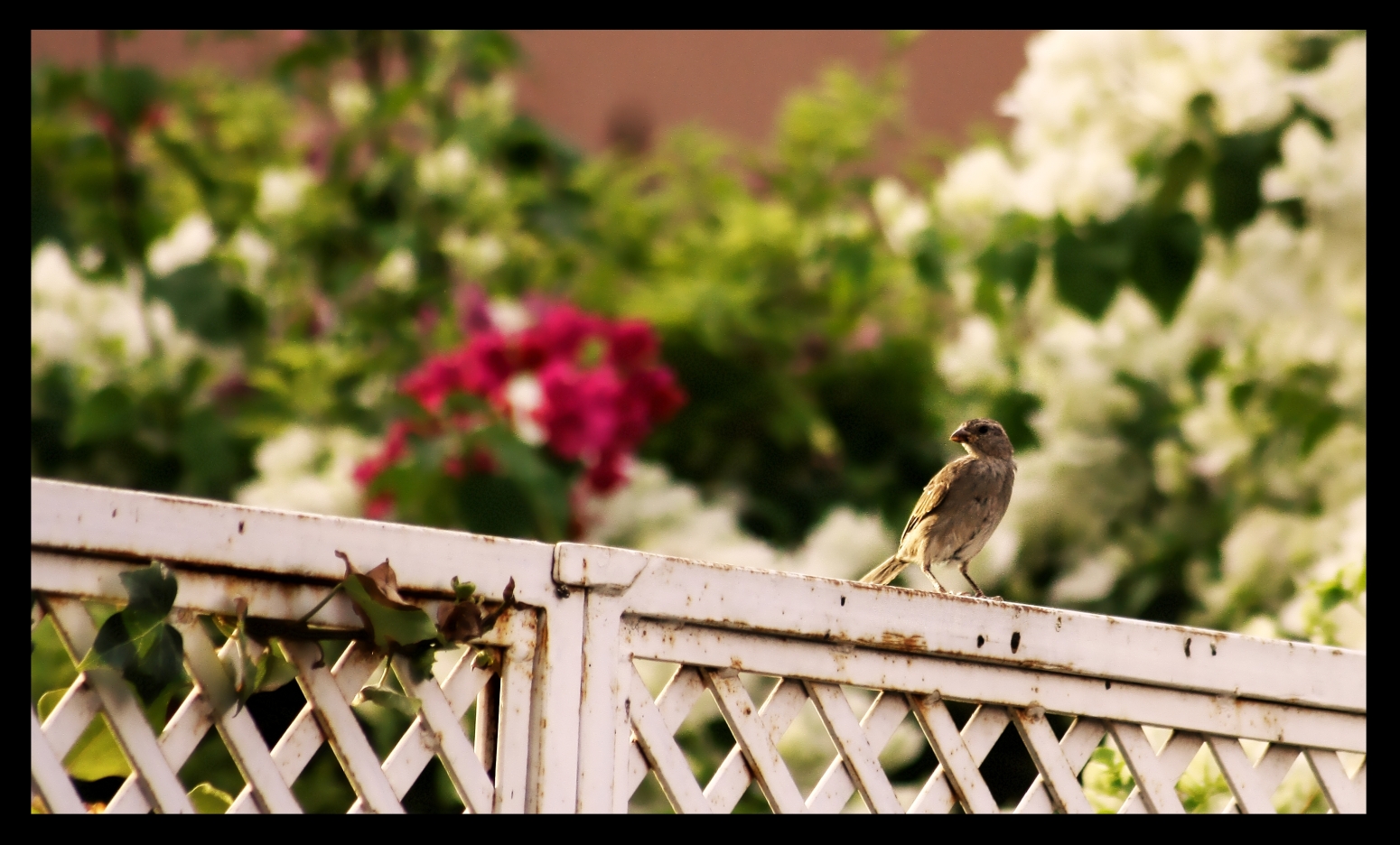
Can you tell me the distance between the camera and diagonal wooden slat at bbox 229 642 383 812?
4.04 ft

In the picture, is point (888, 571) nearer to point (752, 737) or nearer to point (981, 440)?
point (981, 440)

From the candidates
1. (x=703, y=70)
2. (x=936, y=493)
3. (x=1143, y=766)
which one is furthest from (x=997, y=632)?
(x=703, y=70)

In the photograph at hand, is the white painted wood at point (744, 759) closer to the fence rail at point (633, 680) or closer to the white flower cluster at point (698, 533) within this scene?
the fence rail at point (633, 680)

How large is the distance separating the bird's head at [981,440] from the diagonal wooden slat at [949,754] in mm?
895

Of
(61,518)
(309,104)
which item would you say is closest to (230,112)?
(309,104)

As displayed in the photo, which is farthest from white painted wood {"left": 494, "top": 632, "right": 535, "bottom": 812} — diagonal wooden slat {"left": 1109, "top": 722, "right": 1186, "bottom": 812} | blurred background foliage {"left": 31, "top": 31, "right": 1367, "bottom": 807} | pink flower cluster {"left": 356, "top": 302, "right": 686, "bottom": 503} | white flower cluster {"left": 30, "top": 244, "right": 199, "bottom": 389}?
white flower cluster {"left": 30, "top": 244, "right": 199, "bottom": 389}

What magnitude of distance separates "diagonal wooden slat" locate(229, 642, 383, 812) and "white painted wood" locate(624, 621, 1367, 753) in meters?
0.27

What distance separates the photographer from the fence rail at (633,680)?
118cm

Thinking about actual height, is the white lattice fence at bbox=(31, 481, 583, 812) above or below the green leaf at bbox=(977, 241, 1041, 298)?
below

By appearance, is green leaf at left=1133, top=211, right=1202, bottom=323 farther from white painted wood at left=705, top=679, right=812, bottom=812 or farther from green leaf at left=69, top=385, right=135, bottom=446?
green leaf at left=69, top=385, right=135, bottom=446

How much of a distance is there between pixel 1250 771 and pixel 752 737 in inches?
28.6

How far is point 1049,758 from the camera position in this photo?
1.60 metres
